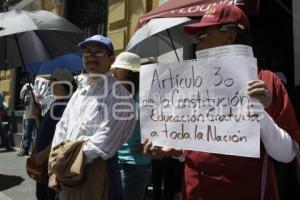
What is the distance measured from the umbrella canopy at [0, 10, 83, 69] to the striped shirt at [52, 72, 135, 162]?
7.09 ft

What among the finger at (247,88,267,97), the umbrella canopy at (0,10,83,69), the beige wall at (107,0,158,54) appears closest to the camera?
the finger at (247,88,267,97)

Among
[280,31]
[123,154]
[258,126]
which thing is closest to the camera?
[258,126]

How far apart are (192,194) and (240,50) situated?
692 millimetres

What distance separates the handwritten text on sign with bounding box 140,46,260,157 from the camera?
2.04 meters

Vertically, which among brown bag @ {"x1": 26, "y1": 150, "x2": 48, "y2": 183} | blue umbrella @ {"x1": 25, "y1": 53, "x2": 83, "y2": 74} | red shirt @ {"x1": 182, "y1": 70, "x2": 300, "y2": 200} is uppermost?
blue umbrella @ {"x1": 25, "y1": 53, "x2": 83, "y2": 74}

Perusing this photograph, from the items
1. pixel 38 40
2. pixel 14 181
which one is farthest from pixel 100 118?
pixel 14 181

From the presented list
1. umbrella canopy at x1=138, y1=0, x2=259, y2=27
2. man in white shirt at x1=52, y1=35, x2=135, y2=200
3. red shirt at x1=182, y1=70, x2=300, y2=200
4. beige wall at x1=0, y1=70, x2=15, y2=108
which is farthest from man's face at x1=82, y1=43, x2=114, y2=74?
beige wall at x1=0, y1=70, x2=15, y2=108

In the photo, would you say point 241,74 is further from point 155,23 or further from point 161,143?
point 155,23

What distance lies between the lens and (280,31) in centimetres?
595

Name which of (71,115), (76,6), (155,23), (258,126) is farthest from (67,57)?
(76,6)

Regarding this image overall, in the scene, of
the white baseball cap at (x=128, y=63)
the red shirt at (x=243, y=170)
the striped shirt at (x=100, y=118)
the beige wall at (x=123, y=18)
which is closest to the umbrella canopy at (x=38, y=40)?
the white baseball cap at (x=128, y=63)

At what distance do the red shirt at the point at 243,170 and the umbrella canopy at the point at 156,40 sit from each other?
3.17 meters

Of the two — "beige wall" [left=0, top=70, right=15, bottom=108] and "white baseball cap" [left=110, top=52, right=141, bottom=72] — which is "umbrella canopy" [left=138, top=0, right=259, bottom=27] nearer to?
"white baseball cap" [left=110, top=52, right=141, bottom=72]

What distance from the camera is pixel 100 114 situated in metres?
3.08
